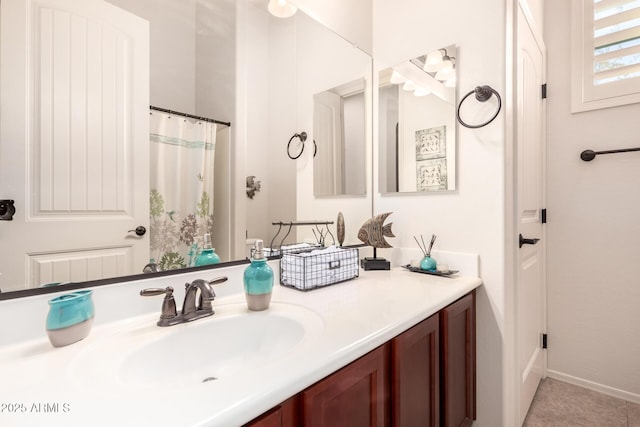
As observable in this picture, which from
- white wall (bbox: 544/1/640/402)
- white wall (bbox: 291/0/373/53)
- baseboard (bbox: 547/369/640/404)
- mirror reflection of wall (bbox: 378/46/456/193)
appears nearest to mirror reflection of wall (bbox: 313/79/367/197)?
mirror reflection of wall (bbox: 378/46/456/193)

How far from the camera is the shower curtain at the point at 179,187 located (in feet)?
3.18

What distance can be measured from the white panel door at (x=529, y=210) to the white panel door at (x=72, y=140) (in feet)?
5.11

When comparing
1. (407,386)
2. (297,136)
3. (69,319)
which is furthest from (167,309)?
(297,136)

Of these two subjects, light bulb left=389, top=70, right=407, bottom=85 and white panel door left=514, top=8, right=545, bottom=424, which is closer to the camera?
white panel door left=514, top=8, right=545, bottom=424

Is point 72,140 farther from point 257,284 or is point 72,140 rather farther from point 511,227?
point 511,227

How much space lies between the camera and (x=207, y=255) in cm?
108

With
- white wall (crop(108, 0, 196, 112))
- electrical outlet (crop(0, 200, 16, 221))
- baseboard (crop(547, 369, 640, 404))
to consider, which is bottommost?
baseboard (crop(547, 369, 640, 404))

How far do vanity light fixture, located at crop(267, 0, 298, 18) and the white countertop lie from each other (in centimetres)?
121

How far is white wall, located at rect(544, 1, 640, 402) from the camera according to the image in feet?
5.69

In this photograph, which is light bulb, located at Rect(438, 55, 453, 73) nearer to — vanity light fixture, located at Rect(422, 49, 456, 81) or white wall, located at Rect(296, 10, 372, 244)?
vanity light fixture, located at Rect(422, 49, 456, 81)

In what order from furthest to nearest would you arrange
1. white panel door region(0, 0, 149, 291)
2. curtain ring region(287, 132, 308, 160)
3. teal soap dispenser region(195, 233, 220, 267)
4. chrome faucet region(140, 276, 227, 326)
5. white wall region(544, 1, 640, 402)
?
white wall region(544, 1, 640, 402) → curtain ring region(287, 132, 308, 160) → teal soap dispenser region(195, 233, 220, 267) → chrome faucet region(140, 276, 227, 326) → white panel door region(0, 0, 149, 291)

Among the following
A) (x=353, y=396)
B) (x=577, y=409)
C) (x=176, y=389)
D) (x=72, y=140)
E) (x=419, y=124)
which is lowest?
(x=577, y=409)

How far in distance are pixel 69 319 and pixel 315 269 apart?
740mm

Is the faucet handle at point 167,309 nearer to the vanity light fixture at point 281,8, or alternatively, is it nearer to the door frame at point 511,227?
the vanity light fixture at point 281,8
